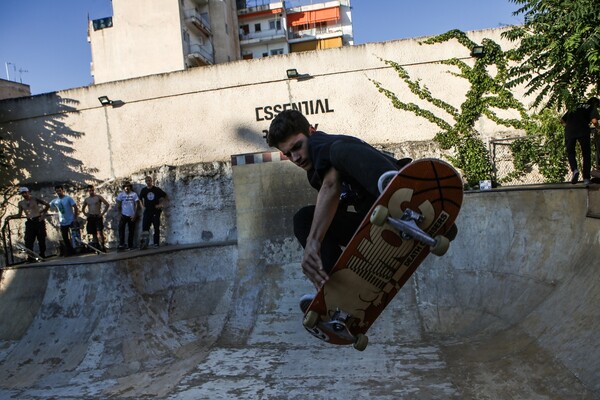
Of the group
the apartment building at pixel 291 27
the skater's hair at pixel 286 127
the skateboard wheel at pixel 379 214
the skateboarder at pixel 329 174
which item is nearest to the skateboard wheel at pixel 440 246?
the skateboard wheel at pixel 379 214

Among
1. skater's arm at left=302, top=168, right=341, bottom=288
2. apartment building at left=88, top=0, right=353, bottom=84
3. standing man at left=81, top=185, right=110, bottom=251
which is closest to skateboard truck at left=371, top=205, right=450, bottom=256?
skater's arm at left=302, top=168, right=341, bottom=288

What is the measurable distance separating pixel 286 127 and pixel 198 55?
31869 millimetres

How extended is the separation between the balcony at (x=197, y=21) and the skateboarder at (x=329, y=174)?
3212cm

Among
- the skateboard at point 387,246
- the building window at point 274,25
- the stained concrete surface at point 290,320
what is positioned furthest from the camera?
the building window at point 274,25

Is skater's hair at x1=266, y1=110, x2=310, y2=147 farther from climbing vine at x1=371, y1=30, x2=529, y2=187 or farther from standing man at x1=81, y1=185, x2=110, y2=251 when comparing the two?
standing man at x1=81, y1=185, x2=110, y2=251

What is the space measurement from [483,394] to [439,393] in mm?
382

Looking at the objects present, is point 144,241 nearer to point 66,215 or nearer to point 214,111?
point 66,215

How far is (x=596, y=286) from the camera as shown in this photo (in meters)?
4.92

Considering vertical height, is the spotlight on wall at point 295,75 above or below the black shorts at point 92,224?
above

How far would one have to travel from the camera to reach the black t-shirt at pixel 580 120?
7.63 metres

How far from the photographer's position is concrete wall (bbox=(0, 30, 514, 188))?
38.7ft

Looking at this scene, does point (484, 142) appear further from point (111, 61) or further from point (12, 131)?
point (111, 61)

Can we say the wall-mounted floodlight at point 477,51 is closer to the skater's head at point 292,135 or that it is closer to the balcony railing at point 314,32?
the skater's head at point 292,135

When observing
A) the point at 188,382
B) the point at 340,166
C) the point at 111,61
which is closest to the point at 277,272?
the point at 188,382
